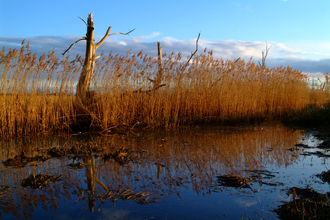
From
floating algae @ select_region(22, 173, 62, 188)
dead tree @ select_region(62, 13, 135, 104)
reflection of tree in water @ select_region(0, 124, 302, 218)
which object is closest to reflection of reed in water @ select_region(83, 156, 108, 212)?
reflection of tree in water @ select_region(0, 124, 302, 218)

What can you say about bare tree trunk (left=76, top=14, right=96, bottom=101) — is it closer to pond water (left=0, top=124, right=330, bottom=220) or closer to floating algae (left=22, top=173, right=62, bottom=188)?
pond water (left=0, top=124, right=330, bottom=220)

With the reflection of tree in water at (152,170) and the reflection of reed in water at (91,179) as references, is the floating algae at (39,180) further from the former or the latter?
the reflection of reed in water at (91,179)

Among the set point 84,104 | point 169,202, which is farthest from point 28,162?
point 84,104

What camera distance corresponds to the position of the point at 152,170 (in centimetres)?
289

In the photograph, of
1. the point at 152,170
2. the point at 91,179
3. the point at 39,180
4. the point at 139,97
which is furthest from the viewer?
the point at 139,97

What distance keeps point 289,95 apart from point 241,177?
7783mm

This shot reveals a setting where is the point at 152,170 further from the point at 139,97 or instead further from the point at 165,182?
the point at 139,97

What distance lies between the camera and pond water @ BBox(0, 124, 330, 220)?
1.94 metres

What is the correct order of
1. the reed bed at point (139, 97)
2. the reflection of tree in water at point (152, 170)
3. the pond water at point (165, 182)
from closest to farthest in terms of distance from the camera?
the pond water at point (165, 182) < the reflection of tree in water at point (152, 170) < the reed bed at point (139, 97)

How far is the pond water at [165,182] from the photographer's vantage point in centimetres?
194

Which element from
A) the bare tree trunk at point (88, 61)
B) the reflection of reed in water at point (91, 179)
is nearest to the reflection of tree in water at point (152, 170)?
the reflection of reed in water at point (91, 179)

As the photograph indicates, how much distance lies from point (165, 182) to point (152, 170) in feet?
1.35

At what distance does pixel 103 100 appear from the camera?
18.4 ft

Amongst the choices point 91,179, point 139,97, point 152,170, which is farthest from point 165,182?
point 139,97
